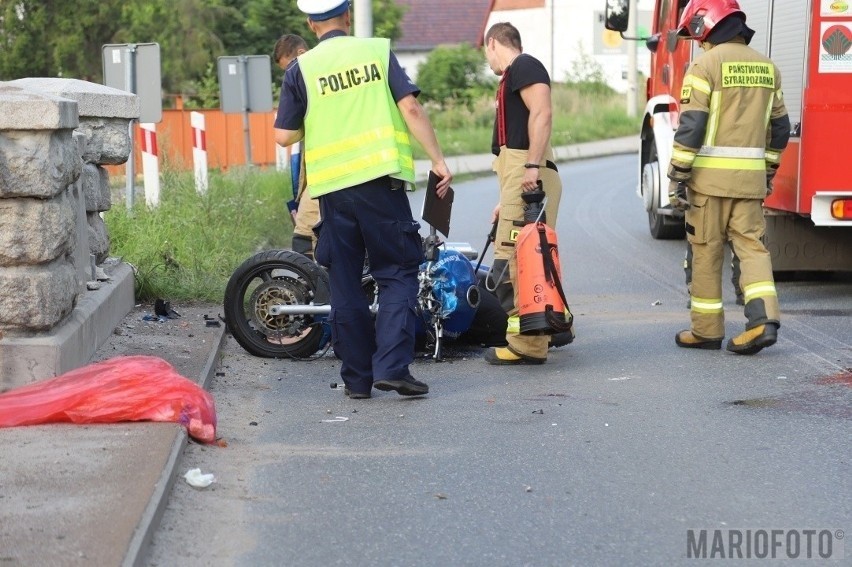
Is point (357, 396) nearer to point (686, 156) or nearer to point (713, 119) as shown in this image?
point (686, 156)

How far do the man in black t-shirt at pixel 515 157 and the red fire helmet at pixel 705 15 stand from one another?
1014 millimetres

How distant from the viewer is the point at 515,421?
634cm

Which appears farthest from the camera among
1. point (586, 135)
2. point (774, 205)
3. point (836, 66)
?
point (586, 135)

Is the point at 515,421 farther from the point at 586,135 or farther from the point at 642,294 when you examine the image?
the point at 586,135

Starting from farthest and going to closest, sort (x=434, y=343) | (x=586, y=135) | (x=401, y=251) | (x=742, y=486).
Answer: (x=586, y=135)
(x=434, y=343)
(x=401, y=251)
(x=742, y=486)

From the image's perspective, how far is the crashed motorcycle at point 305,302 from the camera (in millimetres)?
7738

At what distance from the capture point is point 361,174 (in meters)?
6.66

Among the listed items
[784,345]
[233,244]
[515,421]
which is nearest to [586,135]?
[233,244]

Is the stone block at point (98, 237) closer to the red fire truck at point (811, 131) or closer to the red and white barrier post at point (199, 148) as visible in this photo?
the red fire truck at point (811, 131)

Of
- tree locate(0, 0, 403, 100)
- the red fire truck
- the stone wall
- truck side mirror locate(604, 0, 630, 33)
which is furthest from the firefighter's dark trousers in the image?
tree locate(0, 0, 403, 100)

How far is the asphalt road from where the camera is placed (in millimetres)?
4570

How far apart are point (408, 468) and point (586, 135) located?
30058 mm

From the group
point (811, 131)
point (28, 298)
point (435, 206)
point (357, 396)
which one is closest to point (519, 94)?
point (435, 206)

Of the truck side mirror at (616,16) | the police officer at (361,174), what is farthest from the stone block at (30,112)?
the truck side mirror at (616,16)
